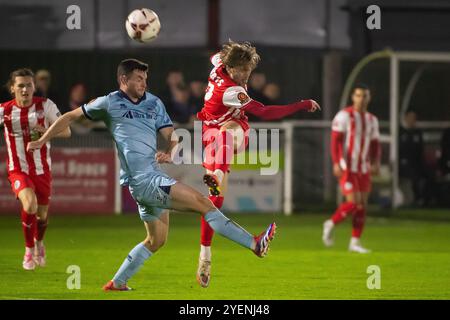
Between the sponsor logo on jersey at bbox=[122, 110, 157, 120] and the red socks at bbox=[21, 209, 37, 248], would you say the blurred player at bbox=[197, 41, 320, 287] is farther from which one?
the red socks at bbox=[21, 209, 37, 248]

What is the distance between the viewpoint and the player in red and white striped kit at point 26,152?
478 inches

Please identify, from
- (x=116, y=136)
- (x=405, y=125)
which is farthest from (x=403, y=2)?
(x=116, y=136)

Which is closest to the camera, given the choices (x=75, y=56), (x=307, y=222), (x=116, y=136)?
(x=116, y=136)

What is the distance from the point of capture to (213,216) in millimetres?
9570

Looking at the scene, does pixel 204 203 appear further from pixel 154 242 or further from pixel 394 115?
pixel 394 115

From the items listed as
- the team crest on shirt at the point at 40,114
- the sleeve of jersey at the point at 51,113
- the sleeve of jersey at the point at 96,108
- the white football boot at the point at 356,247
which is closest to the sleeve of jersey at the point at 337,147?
the white football boot at the point at 356,247

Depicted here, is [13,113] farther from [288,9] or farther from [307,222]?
[288,9]

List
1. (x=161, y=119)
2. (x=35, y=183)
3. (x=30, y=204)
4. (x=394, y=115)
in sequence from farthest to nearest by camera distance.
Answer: (x=394, y=115) → (x=35, y=183) → (x=30, y=204) → (x=161, y=119)

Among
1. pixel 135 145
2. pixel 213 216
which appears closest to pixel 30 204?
pixel 135 145

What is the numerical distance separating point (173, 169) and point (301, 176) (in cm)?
256

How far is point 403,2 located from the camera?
23.0 metres

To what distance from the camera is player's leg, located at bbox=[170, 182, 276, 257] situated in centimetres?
943

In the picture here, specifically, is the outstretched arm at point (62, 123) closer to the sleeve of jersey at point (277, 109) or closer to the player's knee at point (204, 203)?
the player's knee at point (204, 203)

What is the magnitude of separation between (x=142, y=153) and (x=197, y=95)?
37.9 feet
